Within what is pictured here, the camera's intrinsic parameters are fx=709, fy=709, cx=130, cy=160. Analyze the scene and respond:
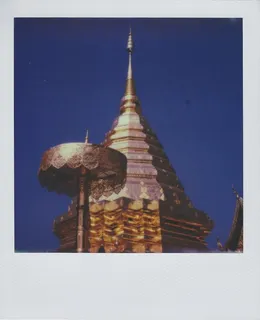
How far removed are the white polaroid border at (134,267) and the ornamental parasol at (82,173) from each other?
274 mm

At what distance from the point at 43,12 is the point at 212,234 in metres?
1.85

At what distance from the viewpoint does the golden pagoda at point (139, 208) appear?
15.7ft

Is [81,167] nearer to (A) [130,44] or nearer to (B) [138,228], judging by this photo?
(B) [138,228]

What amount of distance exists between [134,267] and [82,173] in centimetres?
77

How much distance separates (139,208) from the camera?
5059mm

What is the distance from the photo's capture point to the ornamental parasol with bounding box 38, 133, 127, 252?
15.6ft

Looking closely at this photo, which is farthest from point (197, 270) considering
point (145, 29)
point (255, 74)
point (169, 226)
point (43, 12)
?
point (43, 12)

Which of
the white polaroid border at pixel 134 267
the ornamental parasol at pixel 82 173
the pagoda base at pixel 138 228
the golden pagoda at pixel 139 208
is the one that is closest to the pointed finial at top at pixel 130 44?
Answer: the golden pagoda at pixel 139 208

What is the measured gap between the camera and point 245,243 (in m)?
4.57

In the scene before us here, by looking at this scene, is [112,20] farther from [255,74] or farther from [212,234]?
[212,234]

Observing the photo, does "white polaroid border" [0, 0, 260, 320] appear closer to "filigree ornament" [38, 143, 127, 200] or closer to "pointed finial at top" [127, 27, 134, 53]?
"pointed finial at top" [127, 27, 134, 53]

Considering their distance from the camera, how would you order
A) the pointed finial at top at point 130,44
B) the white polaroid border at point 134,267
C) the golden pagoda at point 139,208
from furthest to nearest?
the golden pagoda at point 139,208 < the pointed finial at top at point 130,44 < the white polaroid border at point 134,267

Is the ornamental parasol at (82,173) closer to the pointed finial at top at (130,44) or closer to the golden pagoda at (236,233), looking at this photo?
the pointed finial at top at (130,44)

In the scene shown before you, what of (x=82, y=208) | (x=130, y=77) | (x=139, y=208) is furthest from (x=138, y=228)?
(x=130, y=77)
